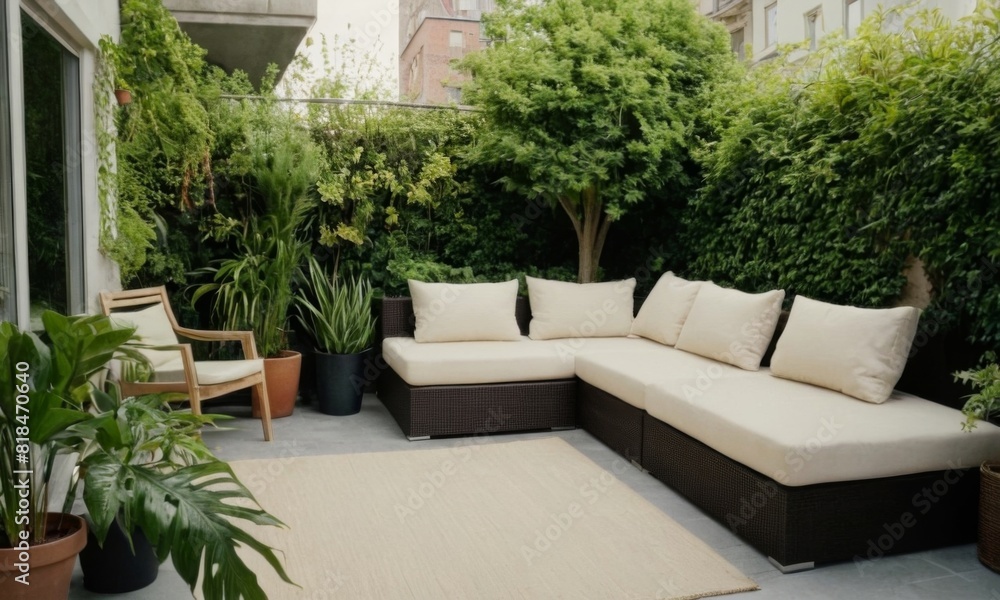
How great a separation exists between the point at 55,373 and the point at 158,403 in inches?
18.2

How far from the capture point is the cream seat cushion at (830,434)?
9.70 ft

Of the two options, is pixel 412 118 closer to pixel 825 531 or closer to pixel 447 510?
pixel 447 510

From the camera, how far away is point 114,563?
2.66 meters

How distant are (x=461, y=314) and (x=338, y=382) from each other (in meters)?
1.03

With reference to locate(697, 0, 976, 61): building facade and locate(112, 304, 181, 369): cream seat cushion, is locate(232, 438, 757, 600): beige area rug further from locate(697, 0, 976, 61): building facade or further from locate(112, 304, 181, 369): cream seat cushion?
locate(697, 0, 976, 61): building facade

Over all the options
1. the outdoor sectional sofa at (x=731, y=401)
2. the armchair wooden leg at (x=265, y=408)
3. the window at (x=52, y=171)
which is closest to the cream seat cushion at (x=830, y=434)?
the outdoor sectional sofa at (x=731, y=401)

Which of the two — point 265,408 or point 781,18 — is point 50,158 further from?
point 781,18

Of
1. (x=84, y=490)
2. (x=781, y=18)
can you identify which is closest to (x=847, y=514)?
(x=84, y=490)

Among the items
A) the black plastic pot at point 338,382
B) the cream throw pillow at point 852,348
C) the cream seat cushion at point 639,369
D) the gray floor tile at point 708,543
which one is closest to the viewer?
the gray floor tile at point 708,543

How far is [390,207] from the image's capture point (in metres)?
6.09

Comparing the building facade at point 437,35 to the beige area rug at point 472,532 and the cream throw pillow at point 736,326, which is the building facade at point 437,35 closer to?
the cream throw pillow at point 736,326

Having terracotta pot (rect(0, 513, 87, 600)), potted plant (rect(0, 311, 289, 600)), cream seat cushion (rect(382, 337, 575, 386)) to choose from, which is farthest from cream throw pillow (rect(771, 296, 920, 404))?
terracotta pot (rect(0, 513, 87, 600))

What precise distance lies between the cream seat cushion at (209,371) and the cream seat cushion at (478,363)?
94cm

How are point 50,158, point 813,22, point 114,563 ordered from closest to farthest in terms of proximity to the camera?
point 114,563
point 50,158
point 813,22
